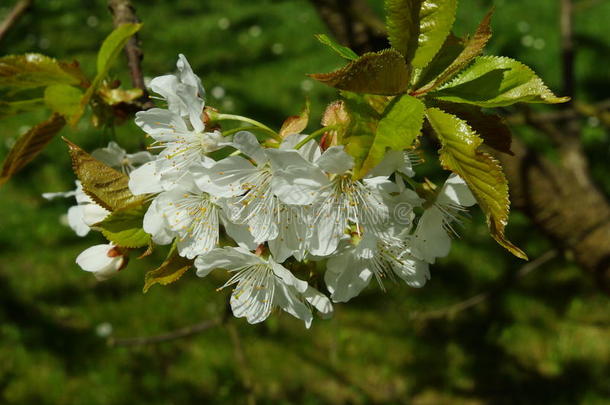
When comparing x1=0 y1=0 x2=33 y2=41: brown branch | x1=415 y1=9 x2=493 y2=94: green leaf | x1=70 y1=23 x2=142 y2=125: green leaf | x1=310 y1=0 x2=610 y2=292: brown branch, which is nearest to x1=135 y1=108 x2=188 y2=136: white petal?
x1=70 y1=23 x2=142 y2=125: green leaf

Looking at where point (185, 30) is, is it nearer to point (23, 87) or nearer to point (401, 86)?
point (23, 87)

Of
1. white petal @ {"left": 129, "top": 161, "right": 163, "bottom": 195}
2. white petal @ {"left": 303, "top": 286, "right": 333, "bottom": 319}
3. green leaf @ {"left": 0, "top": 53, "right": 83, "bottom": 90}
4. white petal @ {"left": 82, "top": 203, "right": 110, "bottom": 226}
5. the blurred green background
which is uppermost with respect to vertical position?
green leaf @ {"left": 0, "top": 53, "right": 83, "bottom": 90}

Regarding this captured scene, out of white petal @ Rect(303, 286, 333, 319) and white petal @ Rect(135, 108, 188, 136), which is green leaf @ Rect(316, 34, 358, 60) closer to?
white petal @ Rect(135, 108, 188, 136)

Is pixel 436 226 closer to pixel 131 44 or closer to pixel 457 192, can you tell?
pixel 457 192

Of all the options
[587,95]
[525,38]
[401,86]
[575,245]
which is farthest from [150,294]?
[525,38]

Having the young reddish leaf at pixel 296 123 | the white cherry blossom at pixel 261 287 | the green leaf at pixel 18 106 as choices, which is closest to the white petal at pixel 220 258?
the white cherry blossom at pixel 261 287

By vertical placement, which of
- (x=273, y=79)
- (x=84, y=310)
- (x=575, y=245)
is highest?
(x=575, y=245)
